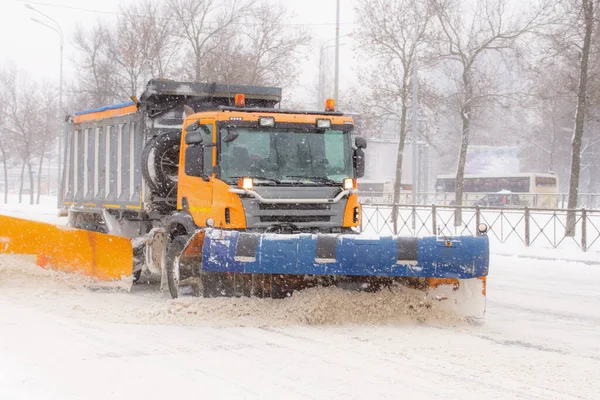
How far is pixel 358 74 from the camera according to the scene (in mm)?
29422

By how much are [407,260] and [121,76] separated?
2619 cm

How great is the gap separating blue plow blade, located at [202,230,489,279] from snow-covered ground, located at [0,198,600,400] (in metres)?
0.61

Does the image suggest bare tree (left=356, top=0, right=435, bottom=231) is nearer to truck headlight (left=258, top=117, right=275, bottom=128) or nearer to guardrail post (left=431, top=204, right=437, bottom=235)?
guardrail post (left=431, top=204, right=437, bottom=235)

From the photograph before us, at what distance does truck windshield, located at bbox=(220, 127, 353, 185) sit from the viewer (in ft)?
30.1

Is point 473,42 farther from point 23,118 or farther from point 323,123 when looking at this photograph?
point 23,118

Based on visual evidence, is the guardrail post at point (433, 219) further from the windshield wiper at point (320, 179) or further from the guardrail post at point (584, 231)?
the windshield wiper at point (320, 179)

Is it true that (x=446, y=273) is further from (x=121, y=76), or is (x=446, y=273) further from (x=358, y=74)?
(x=121, y=76)

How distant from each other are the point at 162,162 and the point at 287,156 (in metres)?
2.71

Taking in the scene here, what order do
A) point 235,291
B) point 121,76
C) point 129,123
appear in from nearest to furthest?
1. point 235,291
2. point 129,123
3. point 121,76

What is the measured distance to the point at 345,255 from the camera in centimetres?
816

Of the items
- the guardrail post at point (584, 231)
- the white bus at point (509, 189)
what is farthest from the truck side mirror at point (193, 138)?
the white bus at point (509, 189)

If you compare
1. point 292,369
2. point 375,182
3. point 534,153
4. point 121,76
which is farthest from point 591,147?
point 292,369

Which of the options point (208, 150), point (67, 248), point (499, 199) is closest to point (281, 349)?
point (208, 150)

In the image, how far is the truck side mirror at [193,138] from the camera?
926 centimetres
